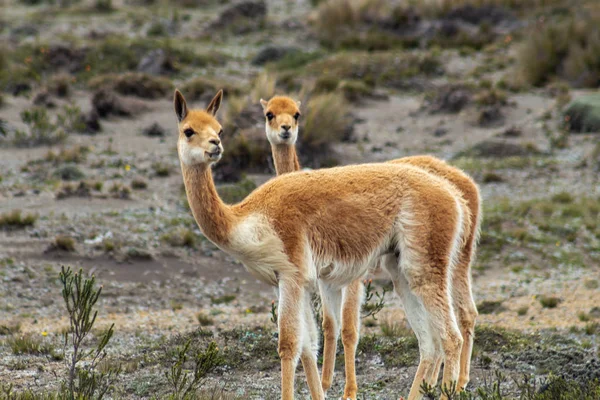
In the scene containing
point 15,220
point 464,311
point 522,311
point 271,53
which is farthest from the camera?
point 271,53

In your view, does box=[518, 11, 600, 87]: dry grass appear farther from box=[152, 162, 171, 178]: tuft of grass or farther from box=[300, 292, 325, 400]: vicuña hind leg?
box=[300, 292, 325, 400]: vicuña hind leg

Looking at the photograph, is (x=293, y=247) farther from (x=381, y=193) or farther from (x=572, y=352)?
(x=572, y=352)

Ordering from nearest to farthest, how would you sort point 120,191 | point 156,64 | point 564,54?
point 120,191
point 564,54
point 156,64

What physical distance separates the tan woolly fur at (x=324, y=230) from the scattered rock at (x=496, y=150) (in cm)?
995

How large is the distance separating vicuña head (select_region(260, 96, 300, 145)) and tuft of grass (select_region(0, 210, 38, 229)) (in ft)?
16.9

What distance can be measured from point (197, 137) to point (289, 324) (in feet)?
4.08

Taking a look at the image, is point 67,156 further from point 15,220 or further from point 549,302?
point 549,302

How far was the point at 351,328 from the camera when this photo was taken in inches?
243

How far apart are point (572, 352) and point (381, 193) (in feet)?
8.85

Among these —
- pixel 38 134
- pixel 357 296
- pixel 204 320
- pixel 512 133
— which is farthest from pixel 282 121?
pixel 512 133

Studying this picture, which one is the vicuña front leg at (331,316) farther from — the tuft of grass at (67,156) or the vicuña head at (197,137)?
the tuft of grass at (67,156)

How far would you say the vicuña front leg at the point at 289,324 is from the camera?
5.24 meters

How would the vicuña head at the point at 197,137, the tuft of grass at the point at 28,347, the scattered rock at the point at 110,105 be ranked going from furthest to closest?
the scattered rock at the point at 110,105, the tuft of grass at the point at 28,347, the vicuña head at the point at 197,137

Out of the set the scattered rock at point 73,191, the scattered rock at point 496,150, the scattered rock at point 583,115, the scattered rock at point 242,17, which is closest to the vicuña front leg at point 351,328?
the scattered rock at point 73,191
